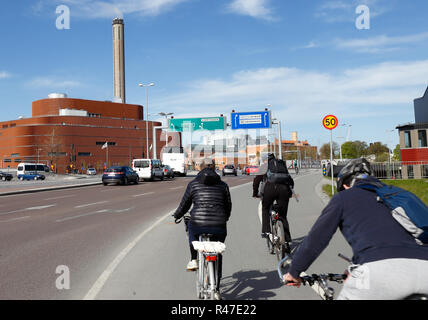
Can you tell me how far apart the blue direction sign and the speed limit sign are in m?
28.8

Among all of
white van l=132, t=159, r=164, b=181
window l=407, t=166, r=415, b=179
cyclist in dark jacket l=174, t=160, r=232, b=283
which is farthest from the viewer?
white van l=132, t=159, r=164, b=181

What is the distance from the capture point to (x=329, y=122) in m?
15.4

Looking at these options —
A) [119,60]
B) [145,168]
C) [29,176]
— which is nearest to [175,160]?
[145,168]

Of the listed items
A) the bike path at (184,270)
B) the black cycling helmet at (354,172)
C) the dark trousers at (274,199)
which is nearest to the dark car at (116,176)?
the bike path at (184,270)

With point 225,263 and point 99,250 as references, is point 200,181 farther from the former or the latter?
point 99,250

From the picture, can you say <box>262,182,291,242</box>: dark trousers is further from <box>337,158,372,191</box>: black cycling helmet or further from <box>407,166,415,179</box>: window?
<box>407,166,415,179</box>: window

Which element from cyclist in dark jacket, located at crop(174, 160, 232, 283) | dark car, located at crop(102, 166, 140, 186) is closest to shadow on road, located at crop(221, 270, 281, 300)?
cyclist in dark jacket, located at crop(174, 160, 232, 283)

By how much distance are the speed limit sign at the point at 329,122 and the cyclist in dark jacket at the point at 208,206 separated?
37.9 ft

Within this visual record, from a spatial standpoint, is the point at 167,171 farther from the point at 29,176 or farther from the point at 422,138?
the point at 422,138

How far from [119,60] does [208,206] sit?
11171cm

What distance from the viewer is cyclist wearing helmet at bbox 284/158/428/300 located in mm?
2105

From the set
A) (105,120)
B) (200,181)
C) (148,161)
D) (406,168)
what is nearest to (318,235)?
(200,181)

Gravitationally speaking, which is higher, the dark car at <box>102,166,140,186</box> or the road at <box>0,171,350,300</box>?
the dark car at <box>102,166,140,186</box>

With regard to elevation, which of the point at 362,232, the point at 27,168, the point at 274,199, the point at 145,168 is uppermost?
the point at 27,168
